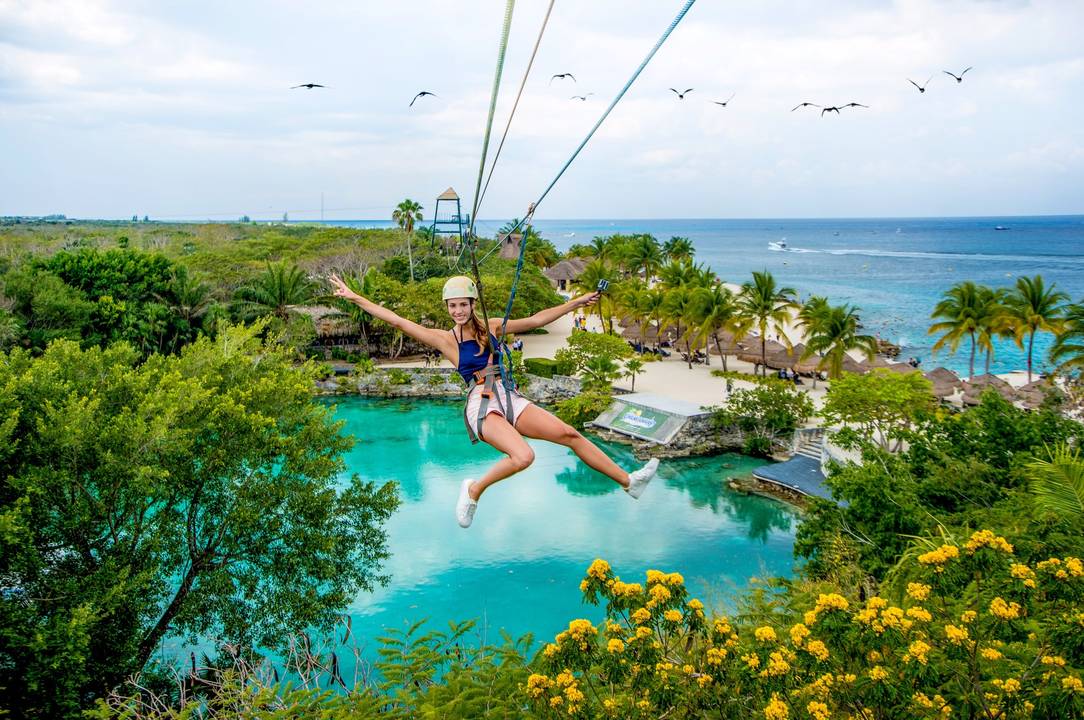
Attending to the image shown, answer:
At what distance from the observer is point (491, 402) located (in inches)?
213

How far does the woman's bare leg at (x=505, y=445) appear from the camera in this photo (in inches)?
205

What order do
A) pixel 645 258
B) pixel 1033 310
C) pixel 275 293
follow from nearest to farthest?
pixel 1033 310 → pixel 275 293 → pixel 645 258

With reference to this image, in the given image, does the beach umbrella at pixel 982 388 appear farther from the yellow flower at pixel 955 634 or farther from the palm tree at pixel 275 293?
the palm tree at pixel 275 293

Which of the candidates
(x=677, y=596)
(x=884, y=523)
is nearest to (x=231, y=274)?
(x=884, y=523)

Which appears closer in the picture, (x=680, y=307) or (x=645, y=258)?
(x=680, y=307)

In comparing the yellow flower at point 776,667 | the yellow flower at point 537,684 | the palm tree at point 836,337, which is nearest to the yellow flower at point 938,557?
the yellow flower at point 776,667

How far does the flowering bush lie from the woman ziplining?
3.30 feet

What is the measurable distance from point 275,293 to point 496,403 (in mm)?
33439

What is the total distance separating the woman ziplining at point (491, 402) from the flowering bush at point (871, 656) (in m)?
1.00

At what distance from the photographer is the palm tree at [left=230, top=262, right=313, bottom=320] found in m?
35.7

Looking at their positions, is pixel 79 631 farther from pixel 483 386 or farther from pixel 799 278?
pixel 799 278

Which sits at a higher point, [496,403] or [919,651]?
[496,403]

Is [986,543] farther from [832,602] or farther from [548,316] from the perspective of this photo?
[548,316]

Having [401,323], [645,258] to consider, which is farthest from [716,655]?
[645,258]
